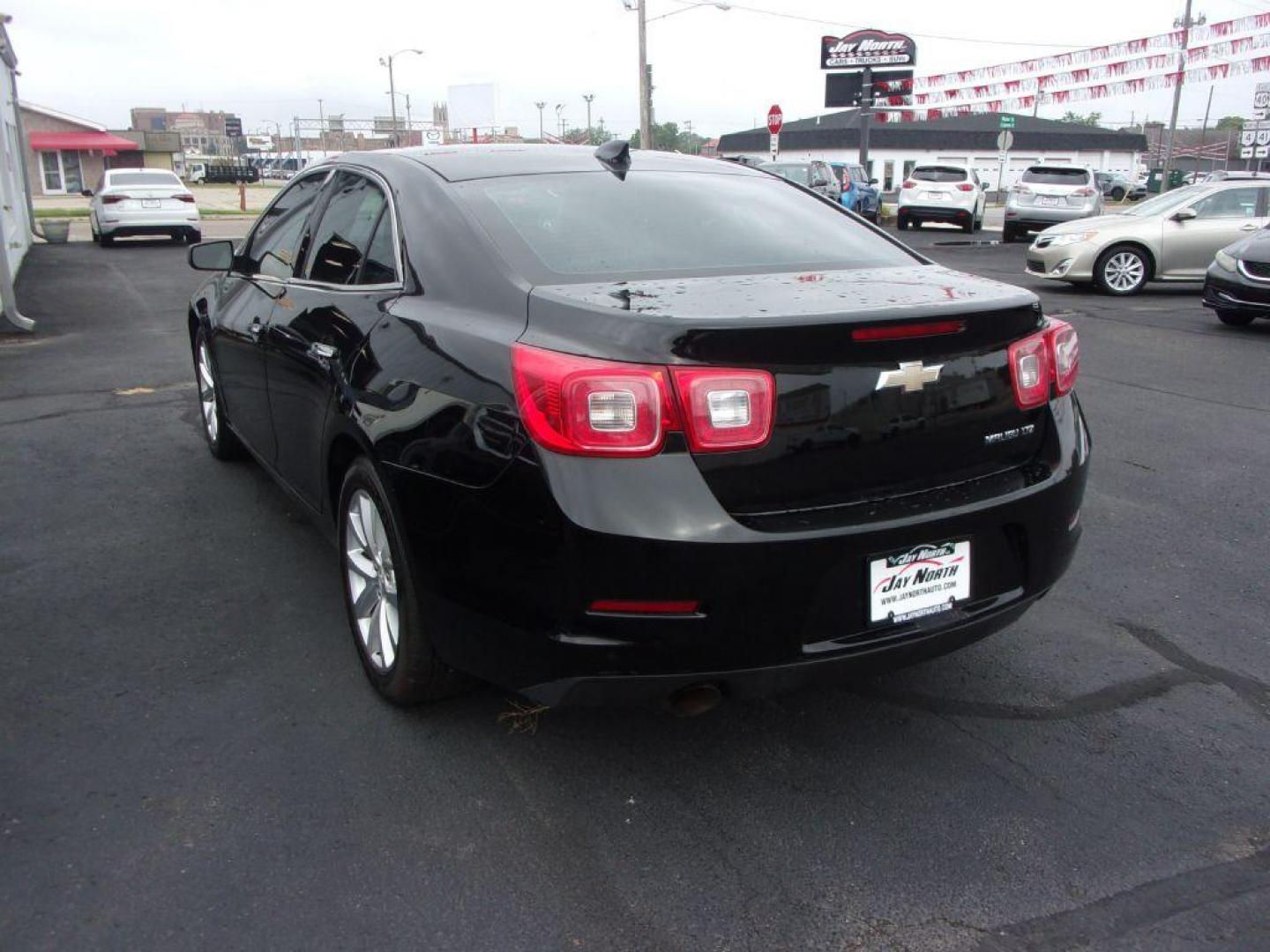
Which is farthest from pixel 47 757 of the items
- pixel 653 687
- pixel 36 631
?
pixel 653 687

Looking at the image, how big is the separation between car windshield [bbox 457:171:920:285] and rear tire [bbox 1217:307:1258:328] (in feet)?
29.0

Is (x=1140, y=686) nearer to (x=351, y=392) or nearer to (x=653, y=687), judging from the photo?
(x=653, y=687)

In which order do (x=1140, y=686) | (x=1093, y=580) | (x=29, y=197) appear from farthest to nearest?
1. (x=29, y=197)
2. (x=1093, y=580)
3. (x=1140, y=686)

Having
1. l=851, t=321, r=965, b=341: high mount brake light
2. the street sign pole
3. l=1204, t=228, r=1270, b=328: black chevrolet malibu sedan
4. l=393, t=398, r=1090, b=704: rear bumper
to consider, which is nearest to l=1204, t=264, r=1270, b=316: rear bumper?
l=1204, t=228, r=1270, b=328: black chevrolet malibu sedan

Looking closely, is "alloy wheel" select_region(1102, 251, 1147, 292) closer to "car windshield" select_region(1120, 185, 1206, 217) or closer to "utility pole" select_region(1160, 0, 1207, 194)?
"car windshield" select_region(1120, 185, 1206, 217)

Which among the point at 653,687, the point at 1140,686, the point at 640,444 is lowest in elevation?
the point at 1140,686

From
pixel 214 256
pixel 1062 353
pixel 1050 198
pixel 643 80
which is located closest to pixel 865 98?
pixel 643 80

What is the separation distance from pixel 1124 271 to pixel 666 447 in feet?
43.5

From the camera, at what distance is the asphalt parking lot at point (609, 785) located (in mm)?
2383

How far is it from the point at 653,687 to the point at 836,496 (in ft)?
2.07

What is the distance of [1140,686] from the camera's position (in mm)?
3430

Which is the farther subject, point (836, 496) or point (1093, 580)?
point (1093, 580)

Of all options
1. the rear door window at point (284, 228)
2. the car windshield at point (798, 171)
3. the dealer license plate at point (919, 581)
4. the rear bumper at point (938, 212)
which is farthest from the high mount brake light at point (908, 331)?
the rear bumper at point (938, 212)

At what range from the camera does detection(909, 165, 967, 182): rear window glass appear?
2536cm
